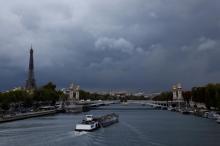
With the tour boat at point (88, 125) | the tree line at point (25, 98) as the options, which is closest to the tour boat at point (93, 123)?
the tour boat at point (88, 125)

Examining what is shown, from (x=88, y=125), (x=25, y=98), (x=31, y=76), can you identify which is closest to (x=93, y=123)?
(x=88, y=125)

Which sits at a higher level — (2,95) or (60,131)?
(2,95)

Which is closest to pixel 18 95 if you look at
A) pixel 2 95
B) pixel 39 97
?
pixel 2 95

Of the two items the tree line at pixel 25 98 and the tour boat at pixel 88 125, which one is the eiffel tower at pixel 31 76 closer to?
the tree line at pixel 25 98

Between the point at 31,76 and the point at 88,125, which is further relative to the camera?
the point at 31,76

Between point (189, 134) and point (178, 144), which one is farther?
point (189, 134)

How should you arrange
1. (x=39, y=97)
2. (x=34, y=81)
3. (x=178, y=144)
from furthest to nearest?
1. (x=34, y=81)
2. (x=39, y=97)
3. (x=178, y=144)

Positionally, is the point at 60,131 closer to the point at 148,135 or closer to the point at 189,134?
the point at 148,135

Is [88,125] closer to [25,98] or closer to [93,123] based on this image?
[93,123]

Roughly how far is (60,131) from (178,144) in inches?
670

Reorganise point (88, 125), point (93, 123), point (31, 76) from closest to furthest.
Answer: point (88, 125) → point (93, 123) → point (31, 76)

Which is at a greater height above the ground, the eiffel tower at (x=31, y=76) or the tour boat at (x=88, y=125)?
the eiffel tower at (x=31, y=76)

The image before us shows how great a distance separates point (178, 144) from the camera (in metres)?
47.5

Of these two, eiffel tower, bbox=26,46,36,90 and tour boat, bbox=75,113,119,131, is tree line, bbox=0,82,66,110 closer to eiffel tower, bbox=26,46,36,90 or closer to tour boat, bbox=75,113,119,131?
eiffel tower, bbox=26,46,36,90
